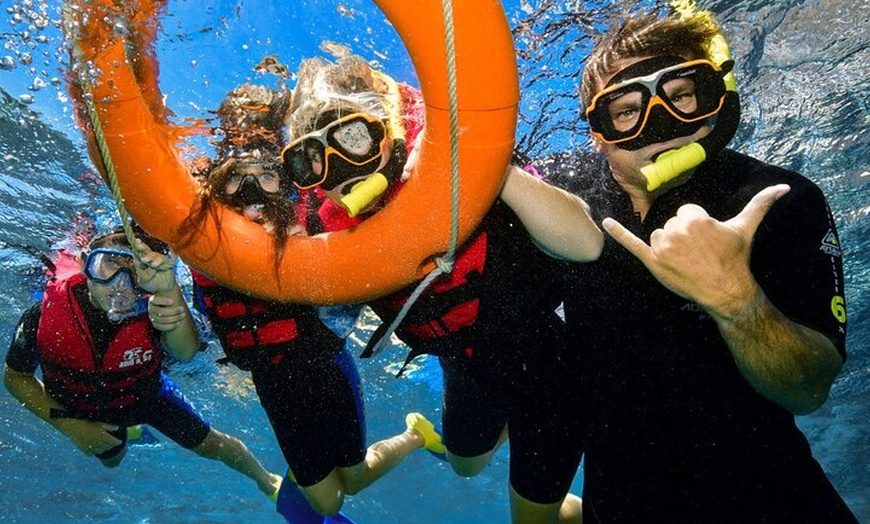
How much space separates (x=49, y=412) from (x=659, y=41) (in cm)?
906

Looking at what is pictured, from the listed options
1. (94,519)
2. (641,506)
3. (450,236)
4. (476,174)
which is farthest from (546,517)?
(94,519)

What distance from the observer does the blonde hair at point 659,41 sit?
3438mm

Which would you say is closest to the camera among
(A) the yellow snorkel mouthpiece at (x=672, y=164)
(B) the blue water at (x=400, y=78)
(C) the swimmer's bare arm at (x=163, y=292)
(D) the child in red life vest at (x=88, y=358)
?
(A) the yellow snorkel mouthpiece at (x=672, y=164)

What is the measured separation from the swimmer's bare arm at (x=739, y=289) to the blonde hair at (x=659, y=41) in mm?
1610

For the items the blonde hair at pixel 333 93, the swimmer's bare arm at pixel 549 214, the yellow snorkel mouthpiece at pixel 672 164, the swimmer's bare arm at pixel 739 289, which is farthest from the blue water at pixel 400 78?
the swimmer's bare arm at pixel 739 289

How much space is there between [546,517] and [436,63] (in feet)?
13.3

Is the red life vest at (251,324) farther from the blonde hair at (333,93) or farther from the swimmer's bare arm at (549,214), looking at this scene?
the swimmer's bare arm at (549,214)

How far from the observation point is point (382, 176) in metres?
3.02

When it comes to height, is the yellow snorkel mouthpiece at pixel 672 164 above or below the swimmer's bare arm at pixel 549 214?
above

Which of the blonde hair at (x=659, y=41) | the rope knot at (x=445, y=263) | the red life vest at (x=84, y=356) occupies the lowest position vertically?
the red life vest at (x=84, y=356)

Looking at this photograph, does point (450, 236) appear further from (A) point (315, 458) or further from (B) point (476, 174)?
(A) point (315, 458)

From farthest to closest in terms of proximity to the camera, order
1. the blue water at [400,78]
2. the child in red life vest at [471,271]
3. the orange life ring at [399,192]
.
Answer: the blue water at [400,78] → the child in red life vest at [471,271] → the orange life ring at [399,192]

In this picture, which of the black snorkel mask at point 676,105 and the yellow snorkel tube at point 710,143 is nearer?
the yellow snorkel tube at point 710,143

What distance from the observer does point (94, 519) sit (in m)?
36.7
